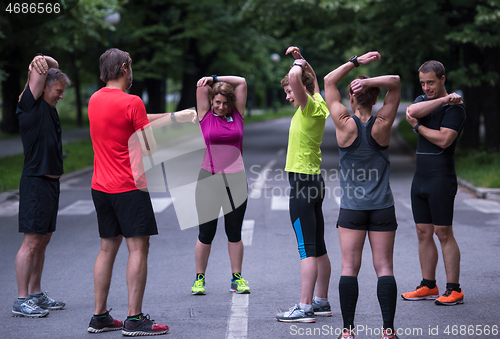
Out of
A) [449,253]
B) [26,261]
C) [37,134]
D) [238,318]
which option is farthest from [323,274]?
[37,134]

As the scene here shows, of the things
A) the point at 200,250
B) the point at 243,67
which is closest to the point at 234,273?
the point at 200,250

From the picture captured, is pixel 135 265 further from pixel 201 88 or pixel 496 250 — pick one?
pixel 496 250

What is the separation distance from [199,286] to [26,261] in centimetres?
154

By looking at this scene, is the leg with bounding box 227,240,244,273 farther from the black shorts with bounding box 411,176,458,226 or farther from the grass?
the grass

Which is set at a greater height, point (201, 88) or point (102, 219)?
point (201, 88)

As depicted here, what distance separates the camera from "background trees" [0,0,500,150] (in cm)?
1520

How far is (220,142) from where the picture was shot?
17.6ft

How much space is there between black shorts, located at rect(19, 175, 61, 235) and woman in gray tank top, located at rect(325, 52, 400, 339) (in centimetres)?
250

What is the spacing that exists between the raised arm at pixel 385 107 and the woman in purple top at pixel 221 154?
1.63 meters

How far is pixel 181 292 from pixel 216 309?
2.18 ft

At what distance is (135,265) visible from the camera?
4402mm

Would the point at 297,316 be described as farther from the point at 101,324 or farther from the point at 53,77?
the point at 53,77

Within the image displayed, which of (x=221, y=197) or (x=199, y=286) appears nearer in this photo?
(x=221, y=197)

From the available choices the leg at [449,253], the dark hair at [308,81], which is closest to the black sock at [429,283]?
the leg at [449,253]
